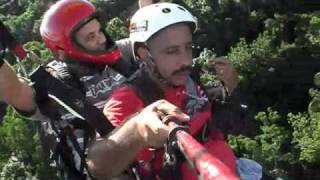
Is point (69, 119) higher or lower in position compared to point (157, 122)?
lower

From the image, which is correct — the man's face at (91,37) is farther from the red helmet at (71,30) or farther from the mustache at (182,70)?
the mustache at (182,70)

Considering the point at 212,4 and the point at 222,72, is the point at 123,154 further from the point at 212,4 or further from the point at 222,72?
the point at 212,4

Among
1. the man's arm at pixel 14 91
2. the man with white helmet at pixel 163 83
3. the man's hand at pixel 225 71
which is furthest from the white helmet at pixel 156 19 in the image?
the man's arm at pixel 14 91

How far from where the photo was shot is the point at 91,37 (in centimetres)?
404

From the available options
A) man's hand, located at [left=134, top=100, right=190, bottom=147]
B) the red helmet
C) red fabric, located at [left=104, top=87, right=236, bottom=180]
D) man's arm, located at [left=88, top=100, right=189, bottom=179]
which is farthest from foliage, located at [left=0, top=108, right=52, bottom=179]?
man's hand, located at [left=134, top=100, right=190, bottom=147]

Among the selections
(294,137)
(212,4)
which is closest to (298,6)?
(212,4)

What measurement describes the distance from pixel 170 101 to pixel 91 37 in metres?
0.77

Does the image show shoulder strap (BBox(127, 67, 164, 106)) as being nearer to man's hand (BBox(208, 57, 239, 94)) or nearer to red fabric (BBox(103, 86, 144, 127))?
red fabric (BBox(103, 86, 144, 127))

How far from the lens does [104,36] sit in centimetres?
412

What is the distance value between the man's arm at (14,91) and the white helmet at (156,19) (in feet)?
2.14

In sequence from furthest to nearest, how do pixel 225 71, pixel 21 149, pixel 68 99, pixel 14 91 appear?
pixel 21 149 → pixel 225 71 → pixel 68 99 → pixel 14 91

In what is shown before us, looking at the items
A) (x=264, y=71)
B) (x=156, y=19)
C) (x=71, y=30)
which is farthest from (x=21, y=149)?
(x=156, y=19)

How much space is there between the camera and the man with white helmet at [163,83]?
3.34m

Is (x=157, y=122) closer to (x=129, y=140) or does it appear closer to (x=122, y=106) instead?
(x=129, y=140)
